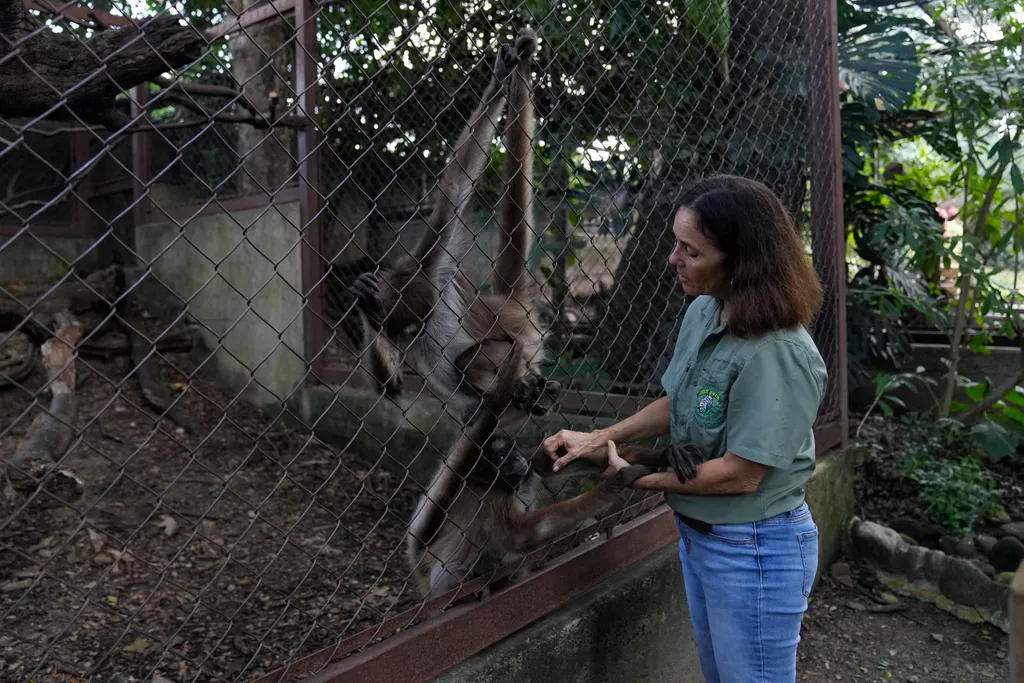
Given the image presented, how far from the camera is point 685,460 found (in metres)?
2.08

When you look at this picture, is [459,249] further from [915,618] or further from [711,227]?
[915,618]

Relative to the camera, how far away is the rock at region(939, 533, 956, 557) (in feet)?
14.0

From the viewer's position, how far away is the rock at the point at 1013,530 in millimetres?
4245

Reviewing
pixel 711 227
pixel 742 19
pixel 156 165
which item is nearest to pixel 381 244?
pixel 156 165

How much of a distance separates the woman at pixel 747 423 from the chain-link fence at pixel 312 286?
634 mm

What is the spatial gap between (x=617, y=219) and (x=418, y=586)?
2.74m

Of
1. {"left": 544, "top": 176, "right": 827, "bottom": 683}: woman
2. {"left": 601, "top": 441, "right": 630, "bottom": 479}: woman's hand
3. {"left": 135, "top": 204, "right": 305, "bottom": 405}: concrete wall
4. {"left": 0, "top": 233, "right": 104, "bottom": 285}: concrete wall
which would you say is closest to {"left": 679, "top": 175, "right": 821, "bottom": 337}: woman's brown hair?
{"left": 544, "top": 176, "right": 827, "bottom": 683}: woman

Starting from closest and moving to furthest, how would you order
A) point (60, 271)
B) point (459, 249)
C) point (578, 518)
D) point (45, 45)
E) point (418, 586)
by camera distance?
point (45, 45), point (578, 518), point (418, 586), point (459, 249), point (60, 271)

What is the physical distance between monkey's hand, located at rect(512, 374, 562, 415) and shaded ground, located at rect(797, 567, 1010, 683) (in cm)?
180

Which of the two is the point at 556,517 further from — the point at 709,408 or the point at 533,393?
the point at 709,408

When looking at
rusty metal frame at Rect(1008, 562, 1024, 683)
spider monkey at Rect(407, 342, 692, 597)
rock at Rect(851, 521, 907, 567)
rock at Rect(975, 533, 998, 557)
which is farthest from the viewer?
rock at Rect(851, 521, 907, 567)

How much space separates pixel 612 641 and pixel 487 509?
71cm

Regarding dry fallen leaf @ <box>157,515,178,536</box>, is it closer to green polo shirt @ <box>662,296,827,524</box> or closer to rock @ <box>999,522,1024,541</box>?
green polo shirt @ <box>662,296,827,524</box>

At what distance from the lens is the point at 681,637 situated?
124 inches
